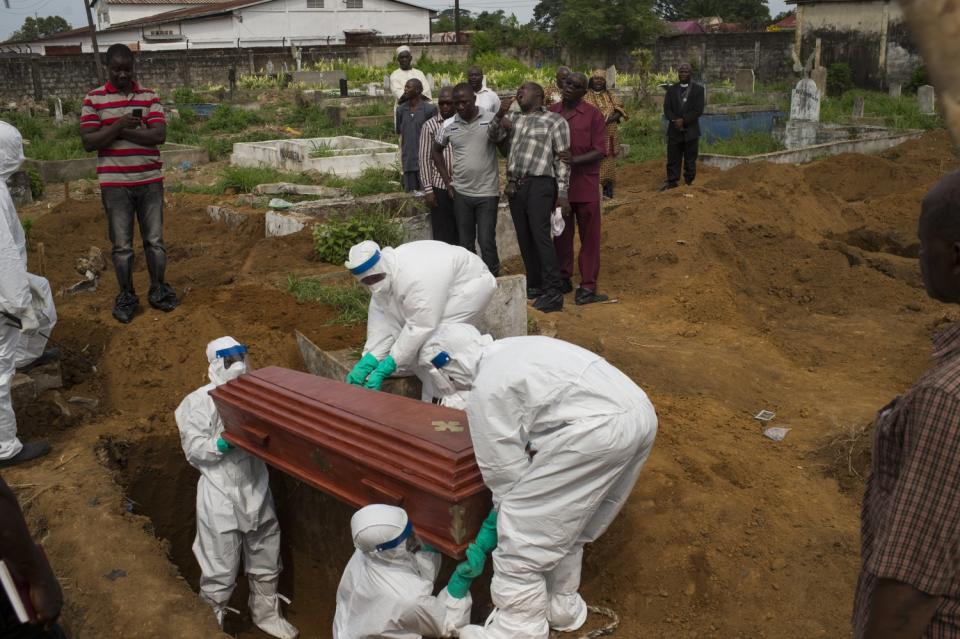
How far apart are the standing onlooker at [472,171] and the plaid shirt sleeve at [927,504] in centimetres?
560

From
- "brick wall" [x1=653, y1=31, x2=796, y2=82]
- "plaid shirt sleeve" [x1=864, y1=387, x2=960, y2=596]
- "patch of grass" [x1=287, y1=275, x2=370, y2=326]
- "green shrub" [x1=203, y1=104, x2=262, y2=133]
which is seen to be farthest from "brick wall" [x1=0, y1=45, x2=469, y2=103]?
"plaid shirt sleeve" [x1=864, y1=387, x2=960, y2=596]

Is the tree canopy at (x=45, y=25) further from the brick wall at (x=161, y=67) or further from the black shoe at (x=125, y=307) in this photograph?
the black shoe at (x=125, y=307)

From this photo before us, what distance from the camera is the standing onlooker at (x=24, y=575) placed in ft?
7.41

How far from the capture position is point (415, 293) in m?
4.43

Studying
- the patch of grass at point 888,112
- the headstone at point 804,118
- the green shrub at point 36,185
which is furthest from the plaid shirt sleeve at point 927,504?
the patch of grass at point 888,112

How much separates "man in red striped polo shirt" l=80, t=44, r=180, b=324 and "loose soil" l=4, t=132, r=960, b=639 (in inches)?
19.1

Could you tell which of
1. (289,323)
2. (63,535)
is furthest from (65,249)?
(63,535)

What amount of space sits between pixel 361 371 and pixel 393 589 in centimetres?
136

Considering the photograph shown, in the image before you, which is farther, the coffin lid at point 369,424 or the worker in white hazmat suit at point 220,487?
the worker in white hazmat suit at point 220,487

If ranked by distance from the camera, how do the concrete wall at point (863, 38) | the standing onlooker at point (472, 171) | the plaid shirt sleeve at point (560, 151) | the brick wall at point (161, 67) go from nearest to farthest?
the plaid shirt sleeve at point (560, 151) → the standing onlooker at point (472, 171) → the concrete wall at point (863, 38) → the brick wall at point (161, 67)

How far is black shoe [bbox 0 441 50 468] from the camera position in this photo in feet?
14.9

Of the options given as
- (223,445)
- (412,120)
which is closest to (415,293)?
(223,445)

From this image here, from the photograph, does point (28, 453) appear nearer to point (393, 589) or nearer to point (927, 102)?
point (393, 589)

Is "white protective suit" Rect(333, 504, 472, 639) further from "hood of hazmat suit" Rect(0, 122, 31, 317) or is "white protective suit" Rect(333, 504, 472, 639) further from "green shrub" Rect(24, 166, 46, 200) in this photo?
"green shrub" Rect(24, 166, 46, 200)
